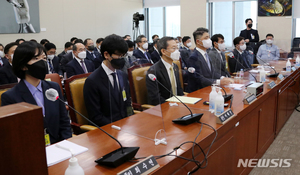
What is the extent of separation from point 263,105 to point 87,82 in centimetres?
173

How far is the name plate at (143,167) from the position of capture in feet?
3.68

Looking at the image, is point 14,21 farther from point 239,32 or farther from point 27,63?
point 239,32

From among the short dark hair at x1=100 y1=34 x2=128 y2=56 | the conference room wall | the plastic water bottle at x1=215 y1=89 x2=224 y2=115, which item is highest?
the conference room wall

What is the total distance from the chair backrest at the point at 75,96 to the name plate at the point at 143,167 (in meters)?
1.16

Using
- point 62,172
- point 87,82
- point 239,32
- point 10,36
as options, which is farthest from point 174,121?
point 239,32

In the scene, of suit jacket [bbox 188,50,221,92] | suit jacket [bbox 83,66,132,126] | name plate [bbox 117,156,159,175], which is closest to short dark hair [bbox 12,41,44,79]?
suit jacket [bbox 83,66,132,126]

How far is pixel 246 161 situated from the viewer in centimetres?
241

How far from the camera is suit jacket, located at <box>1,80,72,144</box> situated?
64.8 inches

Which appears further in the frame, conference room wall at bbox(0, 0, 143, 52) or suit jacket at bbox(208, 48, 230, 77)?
conference room wall at bbox(0, 0, 143, 52)

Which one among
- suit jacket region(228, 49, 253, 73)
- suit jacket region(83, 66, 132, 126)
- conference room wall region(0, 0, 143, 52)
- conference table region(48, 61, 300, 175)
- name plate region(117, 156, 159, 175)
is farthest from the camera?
conference room wall region(0, 0, 143, 52)

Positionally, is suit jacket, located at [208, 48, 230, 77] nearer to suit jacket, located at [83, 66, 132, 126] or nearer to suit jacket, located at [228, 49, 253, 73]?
suit jacket, located at [228, 49, 253, 73]

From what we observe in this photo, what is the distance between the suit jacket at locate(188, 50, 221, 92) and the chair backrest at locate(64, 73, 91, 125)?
1389 mm

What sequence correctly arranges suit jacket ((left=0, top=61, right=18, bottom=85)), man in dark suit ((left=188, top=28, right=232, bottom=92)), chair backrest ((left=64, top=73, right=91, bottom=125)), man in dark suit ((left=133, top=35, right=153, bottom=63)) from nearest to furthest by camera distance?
1. chair backrest ((left=64, top=73, right=91, bottom=125))
2. man in dark suit ((left=188, top=28, right=232, bottom=92))
3. suit jacket ((left=0, top=61, right=18, bottom=85))
4. man in dark suit ((left=133, top=35, right=153, bottom=63))

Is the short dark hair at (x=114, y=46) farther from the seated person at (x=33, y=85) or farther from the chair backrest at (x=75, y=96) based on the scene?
the chair backrest at (x=75, y=96)
